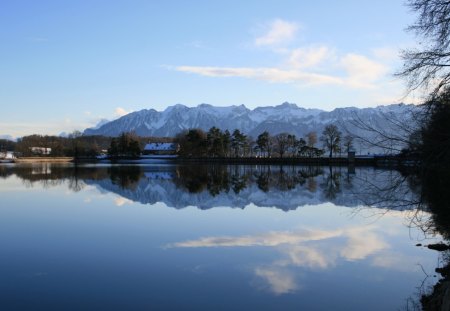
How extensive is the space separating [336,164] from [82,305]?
87654mm

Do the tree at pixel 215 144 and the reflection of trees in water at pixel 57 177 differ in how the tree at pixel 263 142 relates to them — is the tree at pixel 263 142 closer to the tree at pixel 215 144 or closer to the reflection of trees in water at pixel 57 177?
the tree at pixel 215 144

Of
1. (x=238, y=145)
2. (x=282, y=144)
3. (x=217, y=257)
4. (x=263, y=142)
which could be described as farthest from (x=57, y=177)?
(x=282, y=144)

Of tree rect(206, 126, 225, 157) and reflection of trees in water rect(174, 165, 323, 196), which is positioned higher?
tree rect(206, 126, 225, 157)

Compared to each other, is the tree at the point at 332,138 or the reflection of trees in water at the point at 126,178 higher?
the tree at the point at 332,138

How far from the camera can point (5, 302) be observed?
888 centimetres

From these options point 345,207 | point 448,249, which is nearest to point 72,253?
point 448,249

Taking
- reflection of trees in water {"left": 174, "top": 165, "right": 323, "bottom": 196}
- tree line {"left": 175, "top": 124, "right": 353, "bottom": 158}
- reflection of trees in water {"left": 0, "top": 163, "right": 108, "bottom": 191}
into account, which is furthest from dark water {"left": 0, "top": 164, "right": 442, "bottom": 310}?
tree line {"left": 175, "top": 124, "right": 353, "bottom": 158}

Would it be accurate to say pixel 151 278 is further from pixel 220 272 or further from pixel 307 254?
pixel 307 254

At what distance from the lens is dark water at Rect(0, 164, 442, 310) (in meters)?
9.19

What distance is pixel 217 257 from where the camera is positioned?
42.5 ft

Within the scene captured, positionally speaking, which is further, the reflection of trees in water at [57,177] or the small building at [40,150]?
the small building at [40,150]

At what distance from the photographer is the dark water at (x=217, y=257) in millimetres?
9188

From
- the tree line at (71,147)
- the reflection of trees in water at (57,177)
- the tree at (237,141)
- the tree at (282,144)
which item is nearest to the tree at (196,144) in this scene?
the tree at (237,141)

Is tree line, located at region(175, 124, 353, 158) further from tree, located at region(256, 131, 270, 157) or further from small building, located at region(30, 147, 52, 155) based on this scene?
small building, located at region(30, 147, 52, 155)
